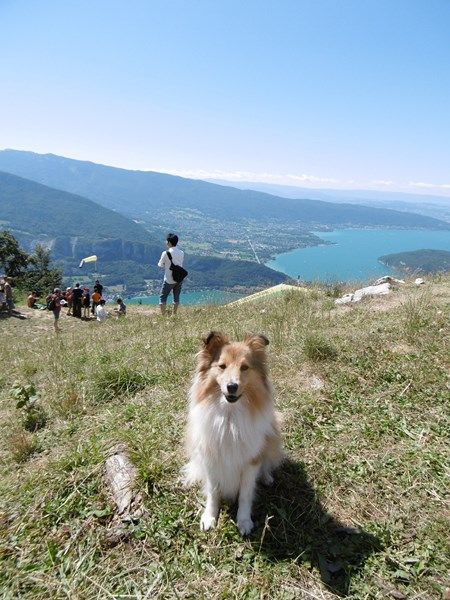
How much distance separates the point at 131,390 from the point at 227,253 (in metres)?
134

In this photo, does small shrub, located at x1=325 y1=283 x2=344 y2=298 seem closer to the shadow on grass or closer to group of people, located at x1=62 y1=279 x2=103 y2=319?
the shadow on grass

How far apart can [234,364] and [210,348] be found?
0.99 feet

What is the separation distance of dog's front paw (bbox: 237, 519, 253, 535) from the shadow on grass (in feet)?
0.22

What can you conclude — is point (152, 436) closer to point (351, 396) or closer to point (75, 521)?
point (75, 521)

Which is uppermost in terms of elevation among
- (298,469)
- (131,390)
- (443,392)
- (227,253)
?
(443,392)

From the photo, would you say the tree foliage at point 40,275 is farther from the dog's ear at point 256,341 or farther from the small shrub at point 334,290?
the dog's ear at point 256,341

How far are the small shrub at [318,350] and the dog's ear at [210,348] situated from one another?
118 inches

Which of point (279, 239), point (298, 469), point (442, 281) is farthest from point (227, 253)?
point (298, 469)

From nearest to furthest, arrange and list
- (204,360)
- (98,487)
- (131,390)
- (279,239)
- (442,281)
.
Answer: (204,360) → (98,487) → (131,390) → (442,281) → (279,239)

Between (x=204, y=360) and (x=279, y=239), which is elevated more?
(x=204, y=360)

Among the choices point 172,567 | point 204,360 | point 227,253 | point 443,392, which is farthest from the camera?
point 227,253

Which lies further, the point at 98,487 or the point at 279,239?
the point at 279,239

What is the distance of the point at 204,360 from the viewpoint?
10.7ft

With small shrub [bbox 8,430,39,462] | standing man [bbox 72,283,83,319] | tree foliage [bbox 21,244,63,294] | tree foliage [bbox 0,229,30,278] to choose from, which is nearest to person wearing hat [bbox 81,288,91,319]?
standing man [bbox 72,283,83,319]
